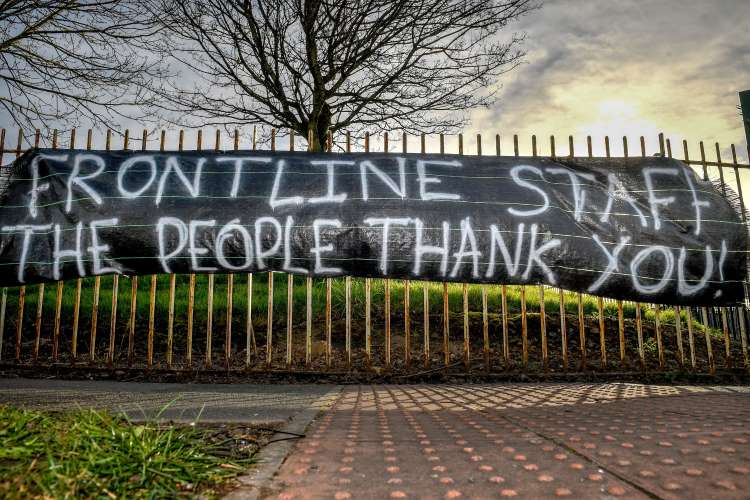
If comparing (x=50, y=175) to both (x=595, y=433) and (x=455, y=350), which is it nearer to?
(x=455, y=350)

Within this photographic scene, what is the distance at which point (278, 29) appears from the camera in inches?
280

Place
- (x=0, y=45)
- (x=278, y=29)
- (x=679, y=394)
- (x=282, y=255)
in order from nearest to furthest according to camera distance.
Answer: (x=679, y=394)
(x=282, y=255)
(x=0, y=45)
(x=278, y=29)

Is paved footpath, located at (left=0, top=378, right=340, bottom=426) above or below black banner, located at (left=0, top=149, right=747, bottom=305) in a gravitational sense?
below

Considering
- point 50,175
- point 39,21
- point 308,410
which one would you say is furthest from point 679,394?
point 39,21

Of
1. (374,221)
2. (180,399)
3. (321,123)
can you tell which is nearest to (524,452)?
(180,399)

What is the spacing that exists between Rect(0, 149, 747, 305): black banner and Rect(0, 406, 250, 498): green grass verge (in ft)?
8.30

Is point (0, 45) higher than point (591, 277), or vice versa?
point (0, 45)

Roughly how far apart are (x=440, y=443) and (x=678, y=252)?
13.3ft

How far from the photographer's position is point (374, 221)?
423cm

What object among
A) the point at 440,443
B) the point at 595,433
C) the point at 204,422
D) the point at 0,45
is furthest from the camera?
the point at 0,45

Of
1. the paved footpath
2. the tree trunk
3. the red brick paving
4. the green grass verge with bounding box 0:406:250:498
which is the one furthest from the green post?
the tree trunk

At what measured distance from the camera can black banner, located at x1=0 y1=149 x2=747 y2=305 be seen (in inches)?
165

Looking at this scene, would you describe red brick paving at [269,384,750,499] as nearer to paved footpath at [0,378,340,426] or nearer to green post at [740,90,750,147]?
paved footpath at [0,378,340,426]

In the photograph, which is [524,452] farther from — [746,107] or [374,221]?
[746,107]
